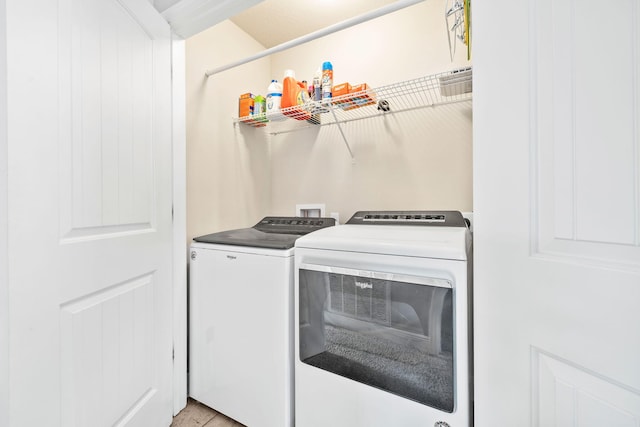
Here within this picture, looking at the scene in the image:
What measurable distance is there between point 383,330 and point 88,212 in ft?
3.63

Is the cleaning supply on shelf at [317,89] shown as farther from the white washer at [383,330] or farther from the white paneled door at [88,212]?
the white washer at [383,330]

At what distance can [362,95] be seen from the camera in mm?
1531

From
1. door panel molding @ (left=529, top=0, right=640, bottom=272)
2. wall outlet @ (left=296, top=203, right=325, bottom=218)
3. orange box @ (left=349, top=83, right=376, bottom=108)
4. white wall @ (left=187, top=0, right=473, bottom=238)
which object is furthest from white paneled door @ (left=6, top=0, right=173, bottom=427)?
door panel molding @ (left=529, top=0, right=640, bottom=272)

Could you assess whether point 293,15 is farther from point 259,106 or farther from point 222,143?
point 222,143

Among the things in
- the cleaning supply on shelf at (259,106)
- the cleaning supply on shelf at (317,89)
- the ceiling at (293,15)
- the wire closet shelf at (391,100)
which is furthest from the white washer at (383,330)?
the ceiling at (293,15)

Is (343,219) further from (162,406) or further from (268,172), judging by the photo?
(162,406)

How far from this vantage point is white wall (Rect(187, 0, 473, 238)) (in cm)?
167

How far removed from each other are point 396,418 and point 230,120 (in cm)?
196

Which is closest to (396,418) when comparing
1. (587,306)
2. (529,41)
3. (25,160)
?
(587,306)

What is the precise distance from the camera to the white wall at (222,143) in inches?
66.2

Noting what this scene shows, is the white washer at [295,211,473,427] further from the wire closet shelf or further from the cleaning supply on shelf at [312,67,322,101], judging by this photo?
the cleaning supply on shelf at [312,67,322,101]

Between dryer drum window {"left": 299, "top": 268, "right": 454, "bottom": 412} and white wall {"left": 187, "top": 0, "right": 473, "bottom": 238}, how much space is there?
910 mm

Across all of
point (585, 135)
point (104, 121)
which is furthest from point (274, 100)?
point (585, 135)

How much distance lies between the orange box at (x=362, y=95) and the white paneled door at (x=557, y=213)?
86 cm
